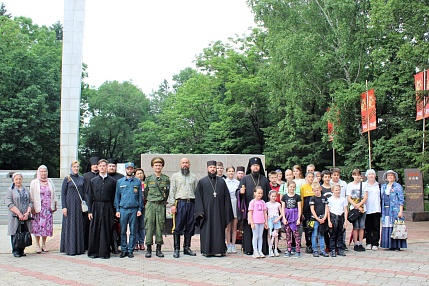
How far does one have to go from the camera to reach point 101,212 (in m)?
9.75

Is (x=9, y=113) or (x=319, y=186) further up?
(x=9, y=113)

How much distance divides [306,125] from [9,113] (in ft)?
62.4

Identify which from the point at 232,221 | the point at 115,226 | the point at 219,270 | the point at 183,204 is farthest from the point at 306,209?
the point at 115,226

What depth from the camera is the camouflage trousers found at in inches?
381

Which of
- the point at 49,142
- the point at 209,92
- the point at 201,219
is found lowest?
the point at 201,219

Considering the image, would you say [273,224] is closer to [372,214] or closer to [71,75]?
[372,214]

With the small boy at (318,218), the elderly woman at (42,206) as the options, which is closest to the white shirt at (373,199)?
the small boy at (318,218)

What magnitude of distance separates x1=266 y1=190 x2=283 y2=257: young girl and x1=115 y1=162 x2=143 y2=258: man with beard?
2467 mm

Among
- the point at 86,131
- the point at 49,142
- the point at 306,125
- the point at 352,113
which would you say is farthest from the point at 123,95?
the point at 352,113

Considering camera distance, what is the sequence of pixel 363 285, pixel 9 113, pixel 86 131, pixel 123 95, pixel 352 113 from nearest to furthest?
pixel 363 285, pixel 352 113, pixel 9 113, pixel 86 131, pixel 123 95

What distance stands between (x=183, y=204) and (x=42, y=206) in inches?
116

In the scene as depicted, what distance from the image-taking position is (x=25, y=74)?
3459 cm

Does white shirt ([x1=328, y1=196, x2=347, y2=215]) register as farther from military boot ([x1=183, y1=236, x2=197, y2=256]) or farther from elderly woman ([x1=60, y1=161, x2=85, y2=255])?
elderly woman ([x1=60, y1=161, x2=85, y2=255])

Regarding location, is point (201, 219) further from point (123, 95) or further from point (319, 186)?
point (123, 95)
